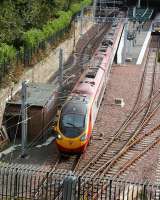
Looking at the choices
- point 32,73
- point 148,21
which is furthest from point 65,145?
point 148,21

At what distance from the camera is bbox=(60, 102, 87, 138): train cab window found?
25625 mm

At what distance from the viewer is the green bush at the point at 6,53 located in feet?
111

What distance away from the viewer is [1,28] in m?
36.0

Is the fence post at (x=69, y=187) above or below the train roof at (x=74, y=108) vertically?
above

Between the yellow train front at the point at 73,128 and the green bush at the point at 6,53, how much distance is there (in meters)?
8.45

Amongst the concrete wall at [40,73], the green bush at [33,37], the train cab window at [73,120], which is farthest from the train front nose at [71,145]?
the green bush at [33,37]

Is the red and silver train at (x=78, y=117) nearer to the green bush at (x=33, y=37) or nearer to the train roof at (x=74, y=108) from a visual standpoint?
the train roof at (x=74, y=108)

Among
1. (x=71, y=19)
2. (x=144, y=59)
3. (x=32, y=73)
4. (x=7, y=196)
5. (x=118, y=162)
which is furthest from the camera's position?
(x=71, y=19)

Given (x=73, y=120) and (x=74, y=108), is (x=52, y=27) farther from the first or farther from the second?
(x=73, y=120)

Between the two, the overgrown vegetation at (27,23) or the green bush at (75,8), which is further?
the green bush at (75,8)

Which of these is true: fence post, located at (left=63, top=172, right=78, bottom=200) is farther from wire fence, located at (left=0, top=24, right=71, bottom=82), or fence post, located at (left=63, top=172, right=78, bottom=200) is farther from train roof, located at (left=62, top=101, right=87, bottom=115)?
wire fence, located at (left=0, top=24, right=71, bottom=82)

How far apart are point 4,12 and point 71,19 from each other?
61.3ft

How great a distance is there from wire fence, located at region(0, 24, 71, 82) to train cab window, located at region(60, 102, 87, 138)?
25.5 feet

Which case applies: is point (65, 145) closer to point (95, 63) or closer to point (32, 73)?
point (95, 63)
